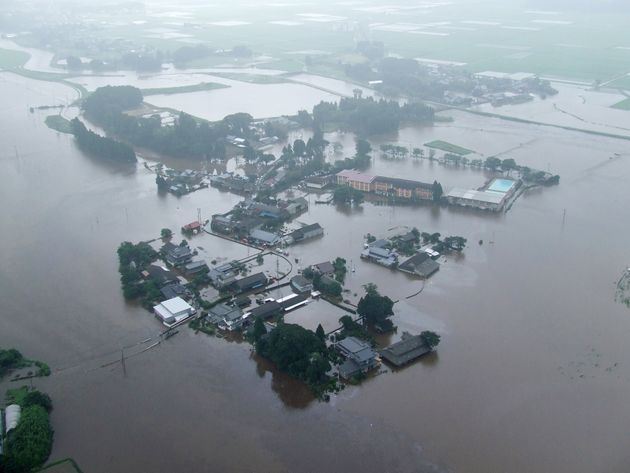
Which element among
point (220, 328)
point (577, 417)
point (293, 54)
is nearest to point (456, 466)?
point (577, 417)

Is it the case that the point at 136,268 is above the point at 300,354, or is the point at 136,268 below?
below

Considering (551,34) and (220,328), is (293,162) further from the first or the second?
(551,34)

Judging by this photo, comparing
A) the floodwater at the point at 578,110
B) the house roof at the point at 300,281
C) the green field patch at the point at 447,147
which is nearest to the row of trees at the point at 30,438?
the house roof at the point at 300,281

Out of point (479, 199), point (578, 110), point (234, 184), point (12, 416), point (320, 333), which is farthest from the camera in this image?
point (578, 110)

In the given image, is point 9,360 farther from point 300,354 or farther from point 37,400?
point 300,354

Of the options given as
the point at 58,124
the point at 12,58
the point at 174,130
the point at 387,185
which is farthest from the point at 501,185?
the point at 12,58

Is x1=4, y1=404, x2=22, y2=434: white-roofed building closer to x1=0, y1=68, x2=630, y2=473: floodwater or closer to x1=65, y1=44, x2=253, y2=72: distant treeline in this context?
x1=0, y1=68, x2=630, y2=473: floodwater
